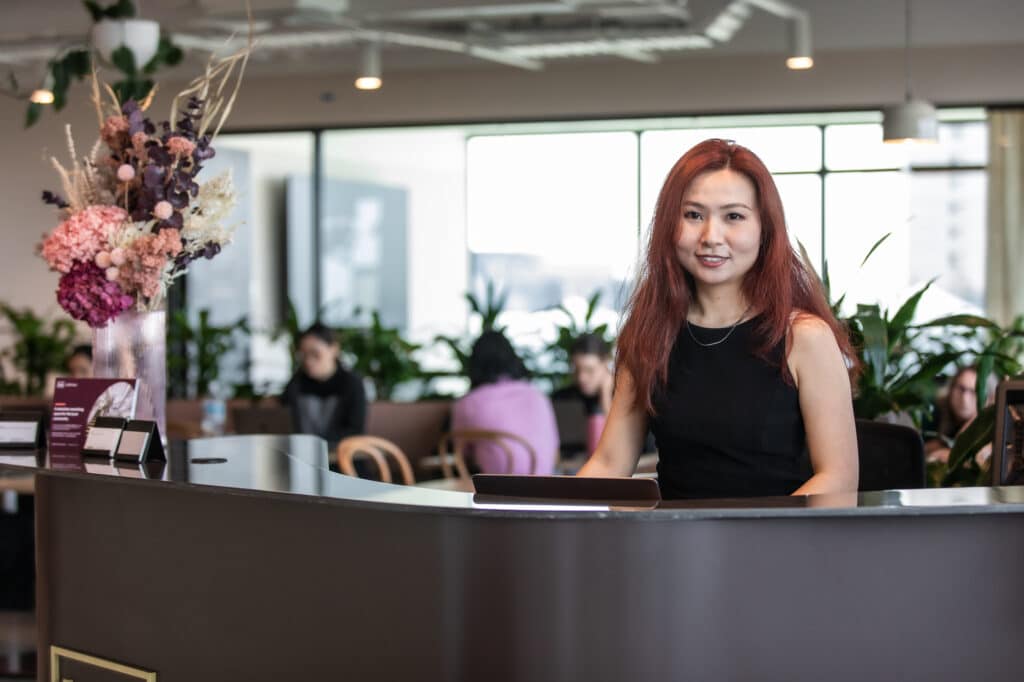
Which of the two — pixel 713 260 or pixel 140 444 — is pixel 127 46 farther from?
pixel 713 260

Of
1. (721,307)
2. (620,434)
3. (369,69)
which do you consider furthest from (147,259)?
(369,69)

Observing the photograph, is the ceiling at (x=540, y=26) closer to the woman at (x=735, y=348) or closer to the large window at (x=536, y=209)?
the large window at (x=536, y=209)

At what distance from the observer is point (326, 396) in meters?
6.96

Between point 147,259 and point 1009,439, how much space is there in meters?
1.94

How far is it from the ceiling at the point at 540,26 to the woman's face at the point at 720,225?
4.82 m

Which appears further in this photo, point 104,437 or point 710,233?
point 104,437

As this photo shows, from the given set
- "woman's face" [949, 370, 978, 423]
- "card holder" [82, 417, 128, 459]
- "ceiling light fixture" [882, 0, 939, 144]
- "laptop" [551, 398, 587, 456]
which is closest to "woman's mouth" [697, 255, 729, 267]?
"card holder" [82, 417, 128, 459]

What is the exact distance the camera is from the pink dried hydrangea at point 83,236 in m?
3.03

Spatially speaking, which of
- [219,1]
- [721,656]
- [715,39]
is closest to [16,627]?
[219,1]

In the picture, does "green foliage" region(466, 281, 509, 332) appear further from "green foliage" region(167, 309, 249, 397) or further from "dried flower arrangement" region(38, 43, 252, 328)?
"dried flower arrangement" region(38, 43, 252, 328)

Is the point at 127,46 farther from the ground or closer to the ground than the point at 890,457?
farther from the ground

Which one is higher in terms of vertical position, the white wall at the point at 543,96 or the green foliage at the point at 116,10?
the white wall at the point at 543,96

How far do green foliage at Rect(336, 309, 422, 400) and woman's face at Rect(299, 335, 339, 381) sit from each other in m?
1.78

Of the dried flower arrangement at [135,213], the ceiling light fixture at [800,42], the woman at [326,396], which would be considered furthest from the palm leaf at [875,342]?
the ceiling light fixture at [800,42]
